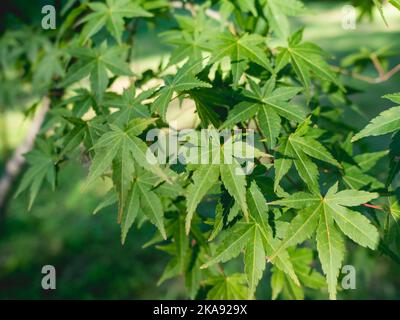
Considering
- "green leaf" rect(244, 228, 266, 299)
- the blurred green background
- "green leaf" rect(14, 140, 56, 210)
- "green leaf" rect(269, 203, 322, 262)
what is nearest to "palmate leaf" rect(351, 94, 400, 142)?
"green leaf" rect(269, 203, 322, 262)

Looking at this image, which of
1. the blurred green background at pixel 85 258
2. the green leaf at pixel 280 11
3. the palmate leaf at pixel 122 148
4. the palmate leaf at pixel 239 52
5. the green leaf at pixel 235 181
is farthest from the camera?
the blurred green background at pixel 85 258

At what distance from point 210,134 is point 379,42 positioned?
27.5 ft

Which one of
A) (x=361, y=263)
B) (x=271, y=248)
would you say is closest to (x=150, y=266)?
(x=361, y=263)

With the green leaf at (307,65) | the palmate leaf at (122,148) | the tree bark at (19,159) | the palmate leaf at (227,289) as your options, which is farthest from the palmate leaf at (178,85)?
the tree bark at (19,159)

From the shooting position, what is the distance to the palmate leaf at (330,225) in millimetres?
1159

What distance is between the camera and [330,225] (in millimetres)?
1205

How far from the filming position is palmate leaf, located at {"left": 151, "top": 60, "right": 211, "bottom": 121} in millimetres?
1212

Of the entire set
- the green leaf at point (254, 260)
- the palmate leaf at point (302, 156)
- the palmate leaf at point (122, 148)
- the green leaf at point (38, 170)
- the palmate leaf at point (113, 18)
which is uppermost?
the palmate leaf at point (113, 18)

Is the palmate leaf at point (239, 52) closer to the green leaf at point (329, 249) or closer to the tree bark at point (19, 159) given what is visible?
the green leaf at point (329, 249)

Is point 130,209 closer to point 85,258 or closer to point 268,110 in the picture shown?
point 268,110

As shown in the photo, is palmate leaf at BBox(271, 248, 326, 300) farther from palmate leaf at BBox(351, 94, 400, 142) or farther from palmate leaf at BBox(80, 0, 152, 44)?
palmate leaf at BBox(80, 0, 152, 44)

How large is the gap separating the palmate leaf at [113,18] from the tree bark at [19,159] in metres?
0.80
